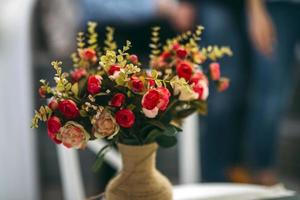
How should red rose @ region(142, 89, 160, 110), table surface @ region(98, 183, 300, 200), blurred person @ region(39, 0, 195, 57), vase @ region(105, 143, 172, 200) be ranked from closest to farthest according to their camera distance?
1. red rose @ region(142, 89, 160, 110)
2. vase @ region(105, 143, 172, 200)
3. table surface @ region(98, 183, 300, 200)
4. blurred person @ region(39, 0, 195, 57)

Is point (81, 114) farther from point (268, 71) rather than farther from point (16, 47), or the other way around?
point (268, 71)

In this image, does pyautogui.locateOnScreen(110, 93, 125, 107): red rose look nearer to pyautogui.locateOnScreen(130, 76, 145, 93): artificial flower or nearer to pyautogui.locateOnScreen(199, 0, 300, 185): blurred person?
pyautogui.locateOnScreen(130, 76, 145, 93): artificial flower

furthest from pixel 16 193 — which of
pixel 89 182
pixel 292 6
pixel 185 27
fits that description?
pixel 292 6

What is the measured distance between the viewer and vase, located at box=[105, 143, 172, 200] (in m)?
0.97

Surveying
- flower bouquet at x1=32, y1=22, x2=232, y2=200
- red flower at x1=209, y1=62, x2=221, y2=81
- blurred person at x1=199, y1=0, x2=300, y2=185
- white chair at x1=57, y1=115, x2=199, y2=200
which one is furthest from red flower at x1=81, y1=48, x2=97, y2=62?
blurred person at x1=199, y1=0, x2=300, y2=185

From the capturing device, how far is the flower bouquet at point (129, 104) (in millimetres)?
844

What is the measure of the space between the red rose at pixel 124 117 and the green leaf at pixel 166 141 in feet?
0.58

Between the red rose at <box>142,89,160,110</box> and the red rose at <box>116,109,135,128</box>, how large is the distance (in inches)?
1.3

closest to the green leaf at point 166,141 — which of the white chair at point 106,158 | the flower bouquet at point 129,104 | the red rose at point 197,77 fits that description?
the flower bouquet at point 129,104

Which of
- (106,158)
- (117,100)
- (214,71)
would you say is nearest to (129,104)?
(117,100)

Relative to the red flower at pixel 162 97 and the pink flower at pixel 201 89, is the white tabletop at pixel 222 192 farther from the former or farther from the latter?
the red flower at pixel 162 97

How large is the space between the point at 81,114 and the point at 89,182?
1.54 meters

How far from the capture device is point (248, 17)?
2.26 metres

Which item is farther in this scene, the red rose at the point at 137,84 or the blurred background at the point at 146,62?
the blurred background at the point at 146,62
